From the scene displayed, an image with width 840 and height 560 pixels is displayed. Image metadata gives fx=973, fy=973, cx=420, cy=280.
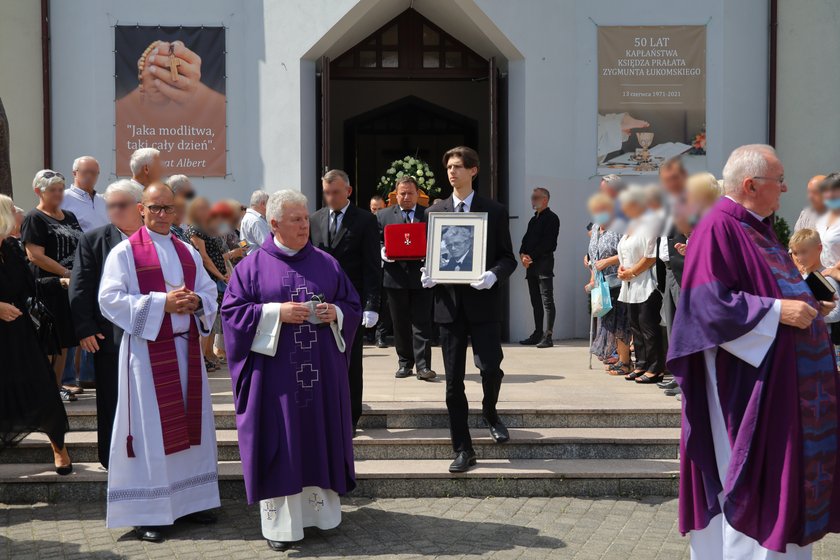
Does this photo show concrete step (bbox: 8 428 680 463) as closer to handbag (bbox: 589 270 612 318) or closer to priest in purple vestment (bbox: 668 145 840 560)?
handbag (bbox: 589 270 612 318)

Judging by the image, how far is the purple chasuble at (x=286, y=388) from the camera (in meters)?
5.55

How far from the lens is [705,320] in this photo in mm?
4297

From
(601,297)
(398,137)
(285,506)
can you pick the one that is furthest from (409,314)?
(398,137)

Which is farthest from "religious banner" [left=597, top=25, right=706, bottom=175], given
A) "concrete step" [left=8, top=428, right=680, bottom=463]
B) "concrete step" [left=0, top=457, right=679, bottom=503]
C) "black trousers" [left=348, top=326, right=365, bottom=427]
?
"concrete step" [left=0, top=457, right=679, bottom=503]

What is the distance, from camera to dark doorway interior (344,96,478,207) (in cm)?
1733

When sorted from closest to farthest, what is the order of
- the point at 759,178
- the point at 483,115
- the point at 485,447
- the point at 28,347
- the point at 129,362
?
the point at 759,178 → the point at 129,362 → the point at 28,347 → the point at 485,447 → the point at 483,115

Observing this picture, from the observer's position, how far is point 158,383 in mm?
5816

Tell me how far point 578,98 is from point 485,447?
678cm

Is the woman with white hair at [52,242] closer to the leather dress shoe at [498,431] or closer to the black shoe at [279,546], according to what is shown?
the black shoe at [279,546]

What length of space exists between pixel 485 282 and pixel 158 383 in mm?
2177

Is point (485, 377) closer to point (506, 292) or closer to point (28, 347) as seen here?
point (28, 347)

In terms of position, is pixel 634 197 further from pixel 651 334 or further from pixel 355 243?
pixel 651 334

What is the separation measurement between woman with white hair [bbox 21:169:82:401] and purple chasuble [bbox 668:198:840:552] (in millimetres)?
4789

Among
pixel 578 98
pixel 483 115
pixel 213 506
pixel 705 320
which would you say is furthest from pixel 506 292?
pixel 705 320
